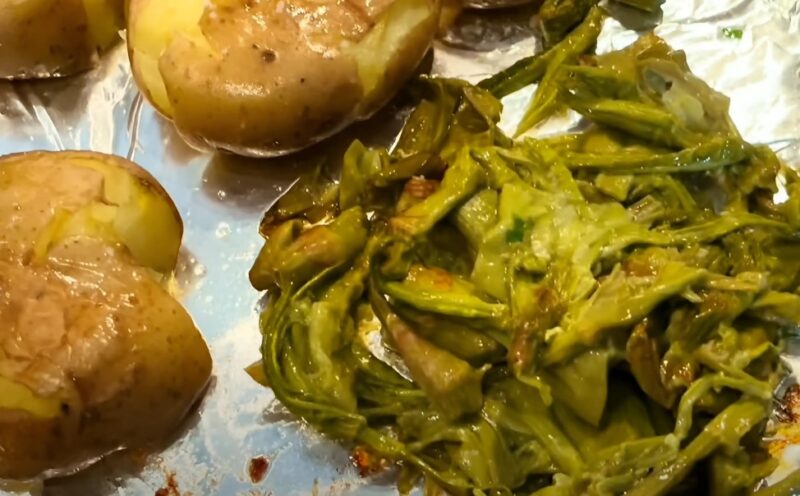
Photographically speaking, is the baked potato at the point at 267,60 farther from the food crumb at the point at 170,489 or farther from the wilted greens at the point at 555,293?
the food crumb at the point at 170,489

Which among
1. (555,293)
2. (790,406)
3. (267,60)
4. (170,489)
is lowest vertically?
(170,489)

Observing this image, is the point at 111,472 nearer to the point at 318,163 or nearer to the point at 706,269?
the point at 318,163

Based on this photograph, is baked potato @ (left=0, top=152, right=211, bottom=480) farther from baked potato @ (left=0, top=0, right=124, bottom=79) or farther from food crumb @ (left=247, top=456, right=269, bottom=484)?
baked potato @ (left=0, top=0, right=124, bottom=79)

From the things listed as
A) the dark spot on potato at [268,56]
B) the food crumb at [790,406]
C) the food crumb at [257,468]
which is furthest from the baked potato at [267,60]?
the food crumb at [790,406]

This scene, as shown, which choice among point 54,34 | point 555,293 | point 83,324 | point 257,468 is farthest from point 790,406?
point 54,34

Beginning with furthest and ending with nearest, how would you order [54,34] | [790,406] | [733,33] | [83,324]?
[733,33] < [54,34] < [790,406] < [83,324]

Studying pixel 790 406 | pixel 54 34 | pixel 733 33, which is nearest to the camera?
pixel 790 406

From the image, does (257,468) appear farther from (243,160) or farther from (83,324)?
(243,160)

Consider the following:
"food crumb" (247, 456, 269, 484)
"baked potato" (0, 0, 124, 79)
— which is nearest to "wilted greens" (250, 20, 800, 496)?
"food crumb" (247, 456, 269, 484)
